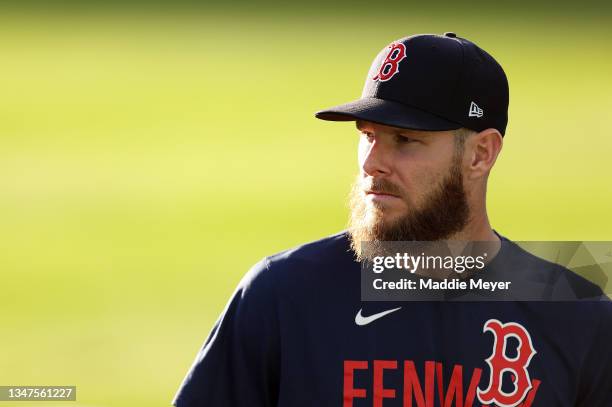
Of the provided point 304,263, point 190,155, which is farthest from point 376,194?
point 190,155

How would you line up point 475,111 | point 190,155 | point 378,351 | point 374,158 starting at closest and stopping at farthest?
1. point 378,351
2. point 374,158
3. point 475,111
4. point 190,155

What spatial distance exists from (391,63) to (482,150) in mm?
381

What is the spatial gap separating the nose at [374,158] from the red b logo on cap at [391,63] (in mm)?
184

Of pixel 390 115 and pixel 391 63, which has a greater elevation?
pixel 391 63

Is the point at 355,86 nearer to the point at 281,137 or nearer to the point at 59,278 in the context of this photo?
the point at 281,137

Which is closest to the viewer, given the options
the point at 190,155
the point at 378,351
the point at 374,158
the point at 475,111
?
the point at 378,351

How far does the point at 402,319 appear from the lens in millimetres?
2662

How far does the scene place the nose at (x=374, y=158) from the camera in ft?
8.94

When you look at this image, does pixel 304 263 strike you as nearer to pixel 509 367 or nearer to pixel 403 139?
pixel 403 139

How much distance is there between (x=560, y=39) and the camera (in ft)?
38.4

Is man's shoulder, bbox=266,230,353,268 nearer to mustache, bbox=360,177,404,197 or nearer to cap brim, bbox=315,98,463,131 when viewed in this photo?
mustache, bbox=360,177,404,197

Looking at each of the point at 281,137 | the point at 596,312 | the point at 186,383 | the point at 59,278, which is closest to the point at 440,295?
the point at 596,312

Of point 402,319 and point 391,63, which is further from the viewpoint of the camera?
point 391,63

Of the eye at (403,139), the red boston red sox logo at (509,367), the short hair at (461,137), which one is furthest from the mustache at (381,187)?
the red boston red sox logo at (509,367)
